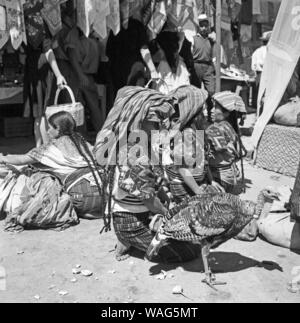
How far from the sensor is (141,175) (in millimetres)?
Result: 3113

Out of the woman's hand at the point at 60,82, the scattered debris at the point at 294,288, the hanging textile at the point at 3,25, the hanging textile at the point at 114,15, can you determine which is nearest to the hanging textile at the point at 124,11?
the hanging textile at the point at 114,15

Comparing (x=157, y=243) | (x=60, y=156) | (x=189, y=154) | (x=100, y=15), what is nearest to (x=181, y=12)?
(x=100, y=15)

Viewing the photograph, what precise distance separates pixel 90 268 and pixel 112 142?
35.9 inches

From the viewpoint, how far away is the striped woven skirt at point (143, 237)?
10.9ft

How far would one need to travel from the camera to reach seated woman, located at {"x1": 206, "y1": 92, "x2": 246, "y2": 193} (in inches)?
172

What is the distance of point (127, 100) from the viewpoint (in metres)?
3.37

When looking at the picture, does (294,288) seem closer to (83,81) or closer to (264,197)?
(264,197)

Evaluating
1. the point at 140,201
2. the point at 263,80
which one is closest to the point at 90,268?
the point at 140,201

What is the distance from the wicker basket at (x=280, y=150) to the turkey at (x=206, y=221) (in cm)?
260

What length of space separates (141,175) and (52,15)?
3.03 metres

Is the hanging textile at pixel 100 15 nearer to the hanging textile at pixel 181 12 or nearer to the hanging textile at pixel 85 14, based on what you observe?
the hanging textile at pixel 85 14

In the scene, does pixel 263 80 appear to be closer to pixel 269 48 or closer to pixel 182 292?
pixel 269 48

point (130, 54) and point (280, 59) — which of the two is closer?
point (280, 59)

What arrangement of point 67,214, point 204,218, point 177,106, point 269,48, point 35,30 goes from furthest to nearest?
point 269,48 → point 35,30 → point 67,214 → point 177,106 → point 204,218
